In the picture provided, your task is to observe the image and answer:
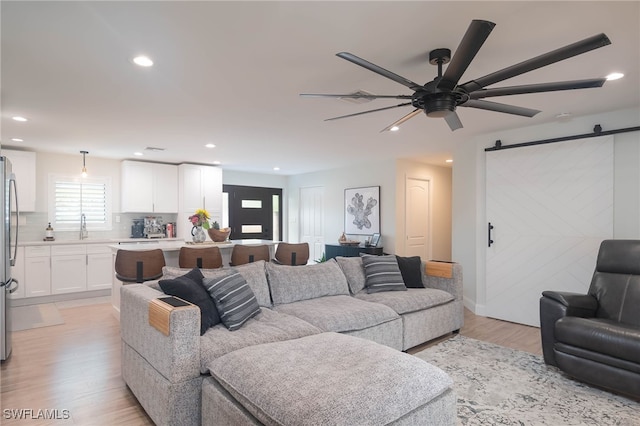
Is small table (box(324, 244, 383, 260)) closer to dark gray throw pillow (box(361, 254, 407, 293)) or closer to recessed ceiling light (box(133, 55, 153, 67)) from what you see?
dark gray throw pillow (box(361, 254, 407, 293))

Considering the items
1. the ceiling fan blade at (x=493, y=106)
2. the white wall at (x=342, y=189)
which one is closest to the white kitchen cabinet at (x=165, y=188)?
the white wall at (x=342, y=189)

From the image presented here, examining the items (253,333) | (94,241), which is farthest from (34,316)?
(253,333)

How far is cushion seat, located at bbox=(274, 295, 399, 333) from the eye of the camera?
2.77m

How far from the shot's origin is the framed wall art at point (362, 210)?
6773 mm

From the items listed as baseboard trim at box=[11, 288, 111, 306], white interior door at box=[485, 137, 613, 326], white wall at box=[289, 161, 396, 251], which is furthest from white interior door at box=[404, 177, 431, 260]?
baseboard trim at box=[11, 288, 111, 306]

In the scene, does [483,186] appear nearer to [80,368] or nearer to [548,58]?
[548,58]

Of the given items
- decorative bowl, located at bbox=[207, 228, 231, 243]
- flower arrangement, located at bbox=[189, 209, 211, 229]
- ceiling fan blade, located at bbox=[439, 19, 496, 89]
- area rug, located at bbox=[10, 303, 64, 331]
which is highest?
ceiling fan blade, located at bbox=[439, 19, 496, 89]

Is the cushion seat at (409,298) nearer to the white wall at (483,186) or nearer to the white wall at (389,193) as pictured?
the white wall at (483,186)

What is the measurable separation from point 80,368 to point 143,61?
8.66ft

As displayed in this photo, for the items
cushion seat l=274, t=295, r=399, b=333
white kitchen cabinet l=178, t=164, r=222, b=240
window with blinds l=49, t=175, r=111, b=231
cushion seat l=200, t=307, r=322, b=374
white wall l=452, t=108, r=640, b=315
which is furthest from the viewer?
white kitchen cabinet l=178, t=164, r=222, b=240

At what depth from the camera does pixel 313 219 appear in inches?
328

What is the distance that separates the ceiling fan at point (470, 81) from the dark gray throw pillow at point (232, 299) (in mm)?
1514

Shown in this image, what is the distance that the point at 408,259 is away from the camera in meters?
4.13

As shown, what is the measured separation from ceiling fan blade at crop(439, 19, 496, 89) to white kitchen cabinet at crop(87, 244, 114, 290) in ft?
19.9
